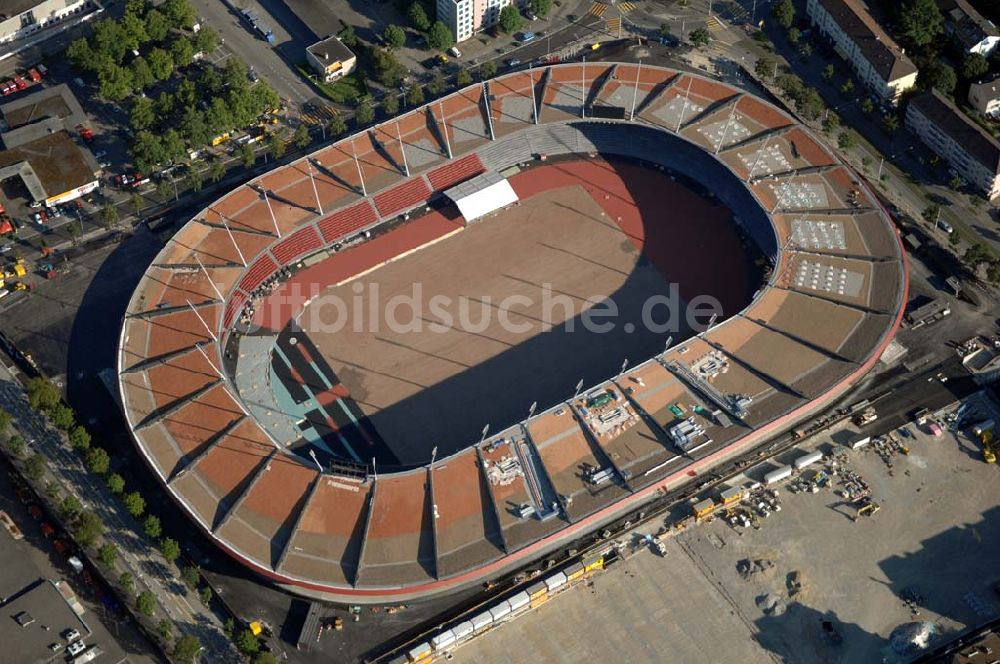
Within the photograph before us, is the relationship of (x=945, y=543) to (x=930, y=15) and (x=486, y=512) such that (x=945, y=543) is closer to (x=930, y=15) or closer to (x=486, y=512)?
(x=486, y=512)

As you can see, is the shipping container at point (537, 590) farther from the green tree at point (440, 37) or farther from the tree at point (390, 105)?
the green tree at point (440, 37)

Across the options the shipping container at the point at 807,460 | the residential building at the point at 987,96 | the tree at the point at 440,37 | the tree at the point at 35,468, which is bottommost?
the shipping container at the point at 807,460

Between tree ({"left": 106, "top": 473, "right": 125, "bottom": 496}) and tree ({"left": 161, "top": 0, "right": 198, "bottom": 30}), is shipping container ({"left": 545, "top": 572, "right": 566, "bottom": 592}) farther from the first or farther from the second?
tree ({"left": 161, "top": 0, "right": 198, "bottom": 30})

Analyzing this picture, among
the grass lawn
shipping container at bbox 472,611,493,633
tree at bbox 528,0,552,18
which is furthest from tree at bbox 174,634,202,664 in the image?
tree at bbox 528,0,552,18

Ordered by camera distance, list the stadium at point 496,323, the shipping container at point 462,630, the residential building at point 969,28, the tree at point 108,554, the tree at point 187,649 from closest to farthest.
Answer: the tree at point 187,649
the shipping container at point 462,630
the tree at point 108,554
the stadium at point 496,323
the residential building at point 969,28

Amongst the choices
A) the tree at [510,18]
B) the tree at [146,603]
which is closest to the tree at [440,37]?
the tree at [510,18]

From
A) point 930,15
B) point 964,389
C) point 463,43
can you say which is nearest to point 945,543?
point 964,389
